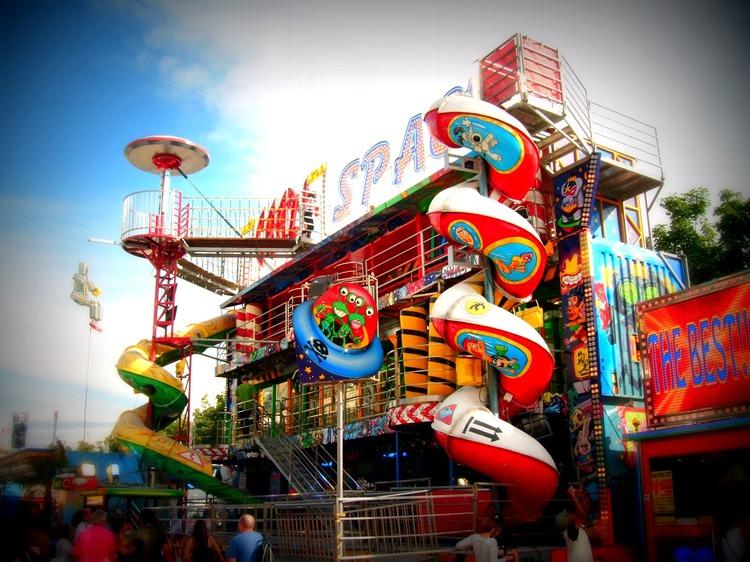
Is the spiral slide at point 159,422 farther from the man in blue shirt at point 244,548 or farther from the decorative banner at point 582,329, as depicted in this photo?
the man in blue shirt at point 244,548

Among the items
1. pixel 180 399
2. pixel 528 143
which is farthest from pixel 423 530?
pixel 180 399

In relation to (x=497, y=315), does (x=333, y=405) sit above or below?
below

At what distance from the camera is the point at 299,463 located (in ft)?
65.0

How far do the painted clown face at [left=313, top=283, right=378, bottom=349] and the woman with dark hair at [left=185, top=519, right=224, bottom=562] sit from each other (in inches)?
153

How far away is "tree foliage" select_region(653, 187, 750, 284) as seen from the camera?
22531 mm

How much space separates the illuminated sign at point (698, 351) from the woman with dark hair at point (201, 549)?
6.82 m

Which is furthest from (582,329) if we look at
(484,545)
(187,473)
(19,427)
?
(187,473)

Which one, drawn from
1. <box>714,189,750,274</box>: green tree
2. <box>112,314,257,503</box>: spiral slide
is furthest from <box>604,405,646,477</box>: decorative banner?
<box>112,314,257,503</box>: spiral slide

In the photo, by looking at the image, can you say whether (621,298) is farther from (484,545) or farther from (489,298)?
(484,545)

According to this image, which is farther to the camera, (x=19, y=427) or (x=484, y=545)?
(x=484, y=545)

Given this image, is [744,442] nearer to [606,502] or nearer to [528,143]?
[606,502]

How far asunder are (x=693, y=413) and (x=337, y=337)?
5356mm

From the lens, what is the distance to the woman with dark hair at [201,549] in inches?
362

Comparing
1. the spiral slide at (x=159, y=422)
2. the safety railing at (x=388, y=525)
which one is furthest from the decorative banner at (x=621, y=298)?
the spiral slide at (x=159, y=422)
